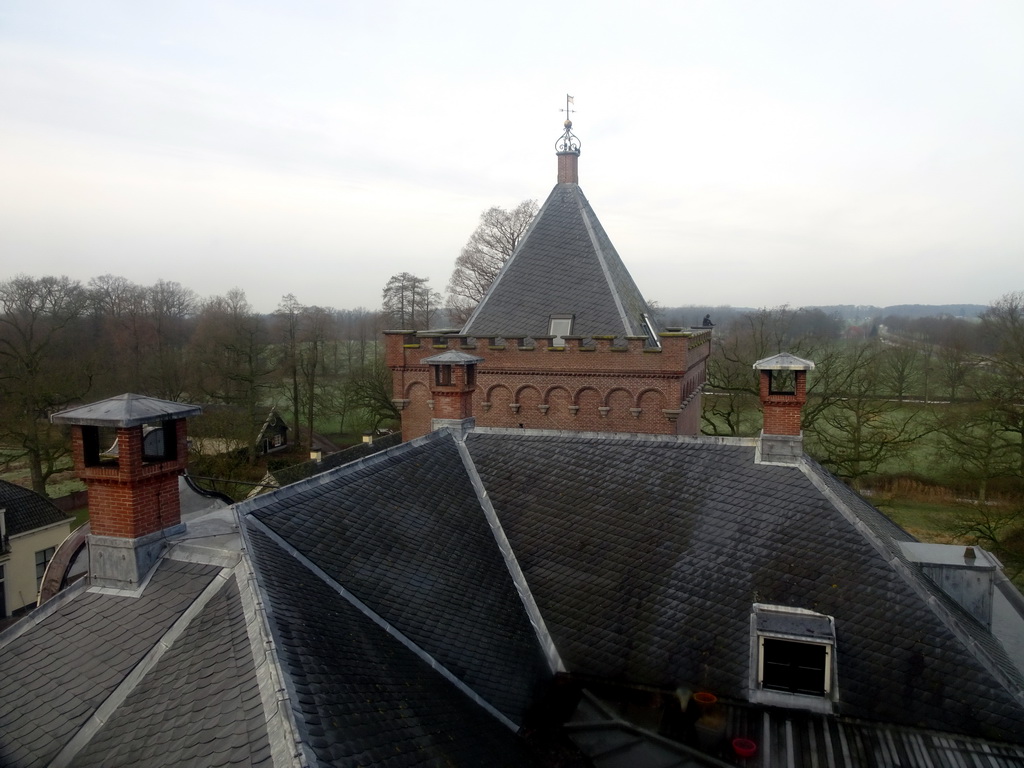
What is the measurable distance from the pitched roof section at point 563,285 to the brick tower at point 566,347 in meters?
0.03

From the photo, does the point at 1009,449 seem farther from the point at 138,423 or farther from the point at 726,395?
the point at 138,423

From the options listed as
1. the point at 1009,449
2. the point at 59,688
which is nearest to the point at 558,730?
the point at 59,688

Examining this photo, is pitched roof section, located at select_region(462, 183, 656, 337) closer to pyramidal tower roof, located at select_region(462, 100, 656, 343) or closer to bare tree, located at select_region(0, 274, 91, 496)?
pyramidal tower roof, located at select_region(462, 100, 656, 343)

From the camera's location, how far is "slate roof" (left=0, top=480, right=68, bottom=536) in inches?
929

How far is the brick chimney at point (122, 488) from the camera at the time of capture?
22.3 ft

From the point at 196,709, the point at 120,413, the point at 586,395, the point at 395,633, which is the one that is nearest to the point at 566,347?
the point at 586,395

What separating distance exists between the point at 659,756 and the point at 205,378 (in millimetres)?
35689

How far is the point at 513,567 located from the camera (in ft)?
30.7

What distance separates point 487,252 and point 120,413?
111ft

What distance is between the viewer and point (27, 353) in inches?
1240

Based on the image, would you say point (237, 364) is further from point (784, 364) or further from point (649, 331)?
point (784, 364)

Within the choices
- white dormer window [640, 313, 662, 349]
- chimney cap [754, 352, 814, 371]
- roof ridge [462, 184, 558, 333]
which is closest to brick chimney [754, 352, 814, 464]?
chimney cap [754, 352, 814, 371]

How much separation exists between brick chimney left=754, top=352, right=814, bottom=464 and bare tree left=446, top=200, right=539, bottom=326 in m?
29.2

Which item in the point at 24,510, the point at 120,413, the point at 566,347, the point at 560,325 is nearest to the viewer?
the point at 120,413
